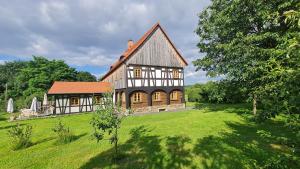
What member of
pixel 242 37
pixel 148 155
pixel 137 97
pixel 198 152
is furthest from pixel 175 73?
pixel 148 155

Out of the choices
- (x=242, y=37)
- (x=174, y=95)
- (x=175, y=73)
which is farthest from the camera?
(x=174, y=95)

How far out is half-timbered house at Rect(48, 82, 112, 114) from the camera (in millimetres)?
24672

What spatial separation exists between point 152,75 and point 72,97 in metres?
11.5

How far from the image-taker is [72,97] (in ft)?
84.2

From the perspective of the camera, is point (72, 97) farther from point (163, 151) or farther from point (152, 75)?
point (163, 151)

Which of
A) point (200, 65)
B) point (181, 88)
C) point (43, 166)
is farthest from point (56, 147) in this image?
point (181, 88)

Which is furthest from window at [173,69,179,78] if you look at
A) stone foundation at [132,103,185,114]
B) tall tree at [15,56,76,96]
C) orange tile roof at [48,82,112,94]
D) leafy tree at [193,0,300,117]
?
tall tree at [15,56,76,96]

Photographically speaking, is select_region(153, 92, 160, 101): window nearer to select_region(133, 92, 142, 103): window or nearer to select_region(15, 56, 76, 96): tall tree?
select_region(133, 92, 142, 103): window

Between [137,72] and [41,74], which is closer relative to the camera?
[137,72]

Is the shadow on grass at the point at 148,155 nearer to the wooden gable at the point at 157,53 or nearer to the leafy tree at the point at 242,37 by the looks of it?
the leafy tree at the point at 242,37

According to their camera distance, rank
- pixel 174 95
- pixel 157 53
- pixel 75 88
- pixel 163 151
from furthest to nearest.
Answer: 1. pixel 174 95
2. pixel 75 88
3. pixel 157 53
4. pixel 163 151

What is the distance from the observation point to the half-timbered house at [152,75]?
2398 centimetres

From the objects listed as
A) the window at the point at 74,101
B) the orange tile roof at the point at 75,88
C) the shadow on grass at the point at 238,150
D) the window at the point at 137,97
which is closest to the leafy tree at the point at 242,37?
the shadow on grass at the point at 238,150

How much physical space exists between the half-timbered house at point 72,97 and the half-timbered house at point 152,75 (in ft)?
11.5
